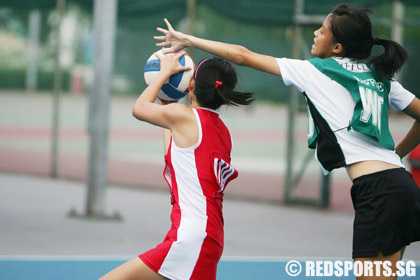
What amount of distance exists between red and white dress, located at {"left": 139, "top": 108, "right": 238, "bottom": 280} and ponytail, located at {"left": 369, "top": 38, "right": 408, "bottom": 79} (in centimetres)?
89

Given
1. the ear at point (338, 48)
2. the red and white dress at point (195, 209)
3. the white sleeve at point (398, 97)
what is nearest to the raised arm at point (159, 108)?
the red and white dress at point (195, 209)

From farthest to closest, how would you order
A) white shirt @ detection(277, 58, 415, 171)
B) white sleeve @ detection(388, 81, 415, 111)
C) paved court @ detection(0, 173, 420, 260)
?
paved court @ detection(0, 173, 420, 260) → white sleeve @ detection(388, 81, 415, 111) → white shirt @ detection(277, 58, 415, 171)

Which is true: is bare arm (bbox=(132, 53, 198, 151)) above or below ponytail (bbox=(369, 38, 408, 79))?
below

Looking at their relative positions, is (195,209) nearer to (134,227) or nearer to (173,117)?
(173,117)

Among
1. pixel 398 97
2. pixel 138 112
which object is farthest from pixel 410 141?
pixel 138 112

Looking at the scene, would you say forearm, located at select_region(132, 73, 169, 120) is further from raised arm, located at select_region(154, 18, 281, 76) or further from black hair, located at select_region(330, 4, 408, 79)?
black hair, located at select_region(330, 4, 408, 79)

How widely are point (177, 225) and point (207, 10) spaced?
684cm

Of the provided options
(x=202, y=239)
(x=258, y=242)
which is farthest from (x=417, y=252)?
(x=202, y=239)

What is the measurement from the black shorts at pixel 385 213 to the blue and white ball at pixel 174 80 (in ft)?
3.87

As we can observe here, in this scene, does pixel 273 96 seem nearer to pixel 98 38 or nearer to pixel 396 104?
pixel 98 38

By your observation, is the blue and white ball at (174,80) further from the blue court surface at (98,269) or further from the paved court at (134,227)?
the paved court at (134,227)

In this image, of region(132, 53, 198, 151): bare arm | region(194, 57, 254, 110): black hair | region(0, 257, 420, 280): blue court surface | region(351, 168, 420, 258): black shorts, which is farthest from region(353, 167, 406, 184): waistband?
region(0, 257, 420, 280): blue court surface

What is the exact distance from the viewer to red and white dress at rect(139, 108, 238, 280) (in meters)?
3.78

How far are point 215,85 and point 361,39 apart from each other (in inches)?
31.2
